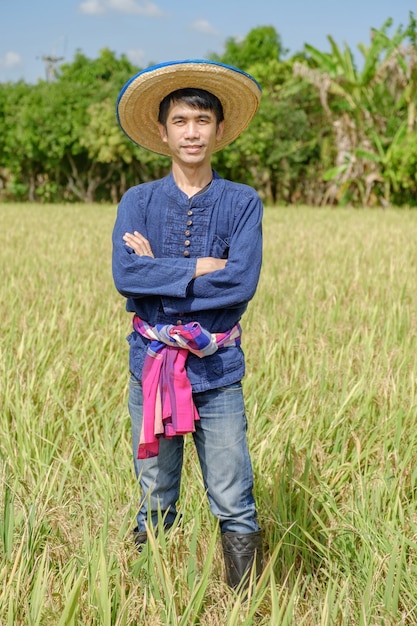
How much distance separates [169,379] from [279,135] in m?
16.3

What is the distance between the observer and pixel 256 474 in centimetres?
214

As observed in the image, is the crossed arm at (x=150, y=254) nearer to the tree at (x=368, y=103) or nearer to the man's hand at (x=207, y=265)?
the man's hand at (x=207, y=265)

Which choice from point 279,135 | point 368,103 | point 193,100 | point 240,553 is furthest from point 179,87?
point 279,135

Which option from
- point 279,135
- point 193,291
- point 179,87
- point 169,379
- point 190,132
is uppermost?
point 279,135

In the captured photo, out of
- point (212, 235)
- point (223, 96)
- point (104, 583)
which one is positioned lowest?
point (104, 583)

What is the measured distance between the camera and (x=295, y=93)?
17.0 metres

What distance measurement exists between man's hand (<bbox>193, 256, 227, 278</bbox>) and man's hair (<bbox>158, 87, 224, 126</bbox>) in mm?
359

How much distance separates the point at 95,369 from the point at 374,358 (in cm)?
125

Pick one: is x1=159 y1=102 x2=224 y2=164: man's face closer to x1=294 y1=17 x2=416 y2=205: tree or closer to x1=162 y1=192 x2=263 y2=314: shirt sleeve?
x1=162 y1=192 x2=263 y2=314: shirt sleeve

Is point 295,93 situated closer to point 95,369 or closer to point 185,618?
point 95,369

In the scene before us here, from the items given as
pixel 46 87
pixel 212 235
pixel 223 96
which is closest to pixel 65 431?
pixel 212 235

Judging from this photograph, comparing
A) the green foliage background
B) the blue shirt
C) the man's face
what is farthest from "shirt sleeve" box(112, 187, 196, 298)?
the green foliage background

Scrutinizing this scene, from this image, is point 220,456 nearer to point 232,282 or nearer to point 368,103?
point 232,282

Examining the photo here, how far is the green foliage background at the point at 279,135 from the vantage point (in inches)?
553
